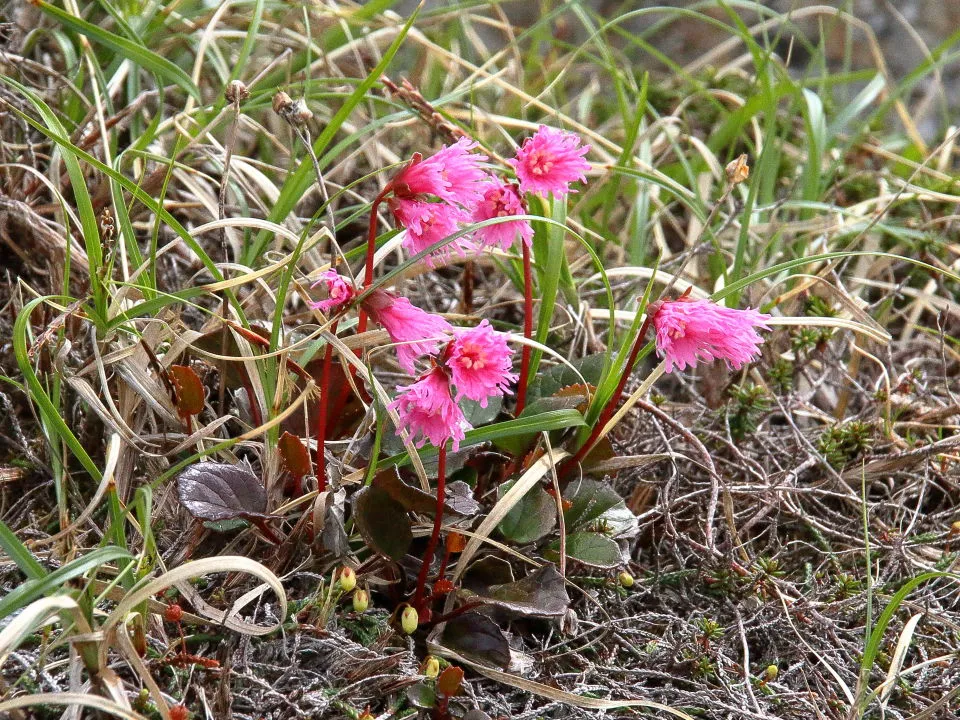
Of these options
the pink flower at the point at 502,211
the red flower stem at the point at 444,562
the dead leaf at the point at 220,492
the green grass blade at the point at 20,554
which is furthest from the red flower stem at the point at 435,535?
the green grass blade at the point at 20,554

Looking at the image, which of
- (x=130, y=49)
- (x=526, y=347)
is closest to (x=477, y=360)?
(x=526, y=347)

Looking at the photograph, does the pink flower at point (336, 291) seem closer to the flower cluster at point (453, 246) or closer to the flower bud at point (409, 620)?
the flower cluster at point (453, 246)

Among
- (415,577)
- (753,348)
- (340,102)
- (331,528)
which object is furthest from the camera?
(340,102)

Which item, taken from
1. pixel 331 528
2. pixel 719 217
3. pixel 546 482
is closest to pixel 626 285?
pixel 719 217

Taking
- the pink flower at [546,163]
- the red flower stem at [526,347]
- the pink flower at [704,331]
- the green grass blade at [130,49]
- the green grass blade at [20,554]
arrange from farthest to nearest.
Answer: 1. the green grass blade at [130,49]
2. the red flower stem at [526,347]
3. the pink flower at [546,163]
4. the pink flower at [704,331]
5. the green grass blade at [20,554]

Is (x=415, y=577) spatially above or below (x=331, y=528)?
below

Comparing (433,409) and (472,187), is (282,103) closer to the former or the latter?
(472,187)

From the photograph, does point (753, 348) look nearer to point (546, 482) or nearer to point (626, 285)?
point (546, 482)

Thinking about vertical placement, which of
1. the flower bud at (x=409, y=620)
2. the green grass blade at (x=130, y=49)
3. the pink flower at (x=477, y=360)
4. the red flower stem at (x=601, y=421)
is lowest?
the flower bud at (x=409, y=620)
